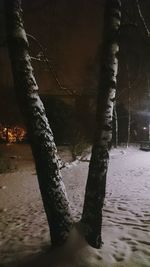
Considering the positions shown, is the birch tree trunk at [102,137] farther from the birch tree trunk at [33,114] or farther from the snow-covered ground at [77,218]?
the birch tree trunk at [33,114]

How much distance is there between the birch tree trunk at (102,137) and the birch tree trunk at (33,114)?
514mm

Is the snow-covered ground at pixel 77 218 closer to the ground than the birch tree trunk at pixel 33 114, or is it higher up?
closer to the ground

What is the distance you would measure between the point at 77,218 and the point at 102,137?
114 inches

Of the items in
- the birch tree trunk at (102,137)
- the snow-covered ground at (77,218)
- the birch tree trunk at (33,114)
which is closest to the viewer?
the snow-covered ground at (77,218)

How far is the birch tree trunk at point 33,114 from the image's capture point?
5.76m

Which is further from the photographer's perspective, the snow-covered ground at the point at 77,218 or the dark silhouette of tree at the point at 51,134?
the dark silhouette of tree at the point at 51,134

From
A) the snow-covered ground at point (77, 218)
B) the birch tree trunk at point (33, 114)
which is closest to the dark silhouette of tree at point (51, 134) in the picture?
the birch tree trunk at point (33, 114)

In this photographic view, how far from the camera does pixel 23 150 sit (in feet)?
85.3

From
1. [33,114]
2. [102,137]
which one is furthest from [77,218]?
[33,114]

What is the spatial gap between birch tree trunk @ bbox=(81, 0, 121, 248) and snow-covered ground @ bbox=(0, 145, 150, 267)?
1.05ft

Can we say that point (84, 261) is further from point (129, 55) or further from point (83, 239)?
point (129, 55)

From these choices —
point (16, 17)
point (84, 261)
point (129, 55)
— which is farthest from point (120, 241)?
point (129, 55)

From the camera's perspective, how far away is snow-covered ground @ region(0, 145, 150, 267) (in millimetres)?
5609

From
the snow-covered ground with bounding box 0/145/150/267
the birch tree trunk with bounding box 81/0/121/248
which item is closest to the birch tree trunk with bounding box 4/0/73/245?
the birch tree trunk with bounding box 81/0/121/248
